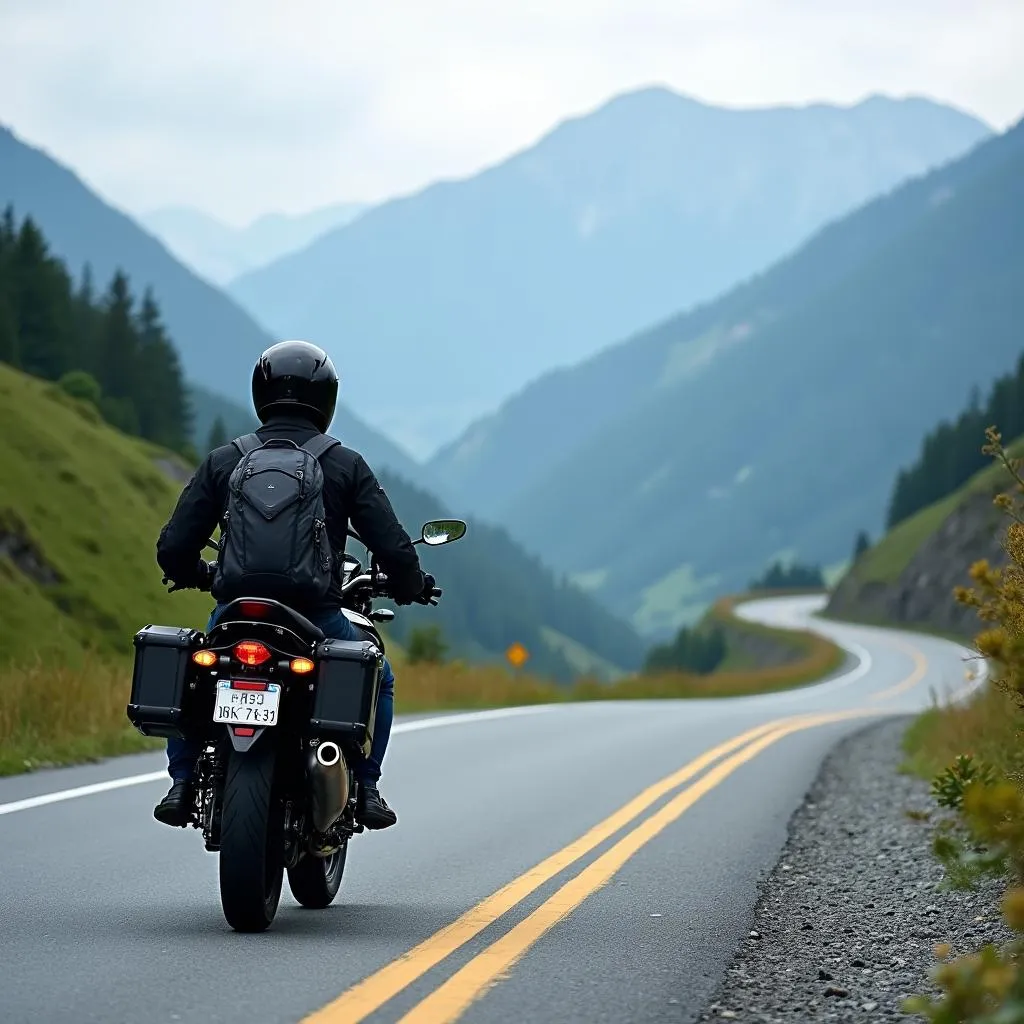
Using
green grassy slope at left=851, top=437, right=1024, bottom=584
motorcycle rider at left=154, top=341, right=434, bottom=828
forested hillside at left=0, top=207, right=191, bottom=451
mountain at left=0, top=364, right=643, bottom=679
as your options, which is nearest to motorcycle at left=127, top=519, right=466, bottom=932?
motorcycle rider at left=154, top=341, right=434, bottom=828

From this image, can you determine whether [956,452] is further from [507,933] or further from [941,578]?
[507,933]

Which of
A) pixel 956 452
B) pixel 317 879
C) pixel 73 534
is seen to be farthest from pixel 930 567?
pixel 317 879

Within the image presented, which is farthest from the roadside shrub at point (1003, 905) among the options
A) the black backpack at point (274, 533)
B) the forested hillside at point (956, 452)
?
the forested hillside at point (956, 452)

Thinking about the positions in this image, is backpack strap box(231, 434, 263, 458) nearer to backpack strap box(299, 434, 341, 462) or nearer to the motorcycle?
backpack strap box(299, 434, 341, 462)

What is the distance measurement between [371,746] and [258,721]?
31.6 inches

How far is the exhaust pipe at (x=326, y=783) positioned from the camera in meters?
6.53

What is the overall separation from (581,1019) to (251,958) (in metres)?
1.32

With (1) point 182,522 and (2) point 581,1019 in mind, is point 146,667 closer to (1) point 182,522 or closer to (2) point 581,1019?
(1) point 182,522

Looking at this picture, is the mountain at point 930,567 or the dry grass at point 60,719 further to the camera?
the mountain at point 930,567

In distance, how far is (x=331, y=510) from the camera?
22.8 ft

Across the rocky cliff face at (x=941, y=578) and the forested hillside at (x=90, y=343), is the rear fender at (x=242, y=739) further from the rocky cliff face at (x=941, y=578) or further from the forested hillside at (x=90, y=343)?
the rocky cliff face at (x=941, y=578)

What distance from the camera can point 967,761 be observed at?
337 inches

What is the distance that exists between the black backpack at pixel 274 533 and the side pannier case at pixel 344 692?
270 mm

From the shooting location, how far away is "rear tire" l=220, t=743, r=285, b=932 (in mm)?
6359
